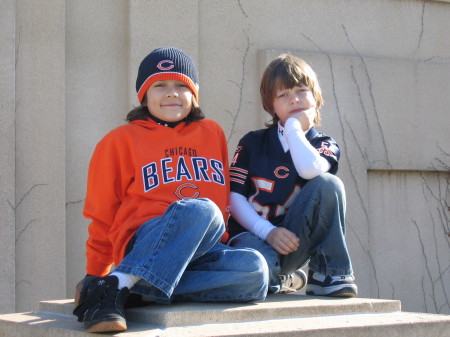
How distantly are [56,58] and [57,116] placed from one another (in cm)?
30

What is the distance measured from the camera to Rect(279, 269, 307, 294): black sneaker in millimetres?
2941

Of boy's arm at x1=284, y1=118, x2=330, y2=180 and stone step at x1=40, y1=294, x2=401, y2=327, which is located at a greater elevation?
boy's arm at x1=284, y1=118, x2=330, y2=180

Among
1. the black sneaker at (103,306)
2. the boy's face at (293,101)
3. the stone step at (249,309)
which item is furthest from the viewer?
the boy's face at (293,101)

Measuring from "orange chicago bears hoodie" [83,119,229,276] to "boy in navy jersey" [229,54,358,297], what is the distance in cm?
16

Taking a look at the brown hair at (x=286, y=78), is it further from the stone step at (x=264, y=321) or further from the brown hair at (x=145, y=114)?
the stone step at (x=264, y=321)

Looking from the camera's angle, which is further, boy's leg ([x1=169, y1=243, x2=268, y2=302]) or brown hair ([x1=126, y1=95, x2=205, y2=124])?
brown hair ([x1=126, y1=95, x2=205, y2=124])

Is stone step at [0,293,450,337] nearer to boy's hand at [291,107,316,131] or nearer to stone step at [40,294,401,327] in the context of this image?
stone step at [40,294,401,327]

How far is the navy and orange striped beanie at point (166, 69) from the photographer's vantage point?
281 centimetres

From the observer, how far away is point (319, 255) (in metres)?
2.78

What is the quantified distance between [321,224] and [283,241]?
156 mm

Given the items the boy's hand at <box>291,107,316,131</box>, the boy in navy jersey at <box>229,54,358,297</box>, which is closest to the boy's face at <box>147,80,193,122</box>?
the boy in navy jersey at <box>229,54,358,297</box>

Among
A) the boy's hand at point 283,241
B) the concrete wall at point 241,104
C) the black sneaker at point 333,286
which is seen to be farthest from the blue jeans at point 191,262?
the concrete wall at point 241,104

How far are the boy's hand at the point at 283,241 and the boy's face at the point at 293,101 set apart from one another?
0.51 meters

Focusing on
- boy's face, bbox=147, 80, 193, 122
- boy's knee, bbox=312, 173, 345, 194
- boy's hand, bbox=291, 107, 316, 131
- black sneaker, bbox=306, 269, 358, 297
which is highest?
boy's face, bbox=147, 80, 193, 122
